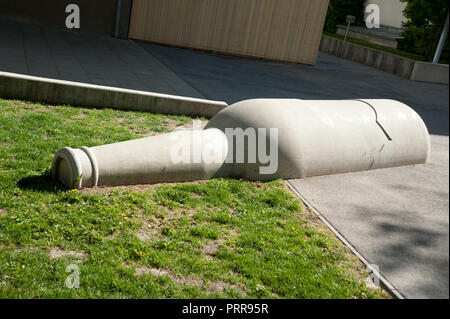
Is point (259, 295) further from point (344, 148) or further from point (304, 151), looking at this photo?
point (344, 148)

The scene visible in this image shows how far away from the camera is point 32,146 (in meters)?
6.42

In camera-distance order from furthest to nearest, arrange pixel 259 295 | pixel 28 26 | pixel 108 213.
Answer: pixel 28 26
pixel 108 213
pixel 259 295

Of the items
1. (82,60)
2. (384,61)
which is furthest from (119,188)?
(384,61)

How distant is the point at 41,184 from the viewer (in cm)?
535

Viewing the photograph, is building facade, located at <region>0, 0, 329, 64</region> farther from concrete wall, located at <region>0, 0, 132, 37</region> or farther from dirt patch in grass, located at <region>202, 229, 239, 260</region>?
dirt patch in grass, located at <region>202, 229, 239, 260</region>

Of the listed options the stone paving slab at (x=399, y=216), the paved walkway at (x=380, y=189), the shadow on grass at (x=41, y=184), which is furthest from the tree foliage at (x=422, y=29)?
the shadow on grass at (x=41, y=184)

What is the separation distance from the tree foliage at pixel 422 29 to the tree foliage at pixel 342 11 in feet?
22.5

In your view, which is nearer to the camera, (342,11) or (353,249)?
(353,249)

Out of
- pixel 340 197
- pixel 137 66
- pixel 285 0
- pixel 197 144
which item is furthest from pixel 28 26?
pixel 340 197

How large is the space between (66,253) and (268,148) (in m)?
3.20

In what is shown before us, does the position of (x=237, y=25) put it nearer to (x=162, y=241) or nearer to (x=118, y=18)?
(x=118, y=18)

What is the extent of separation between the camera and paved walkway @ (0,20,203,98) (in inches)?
412

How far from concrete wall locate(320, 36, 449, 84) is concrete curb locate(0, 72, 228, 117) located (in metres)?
11.3
